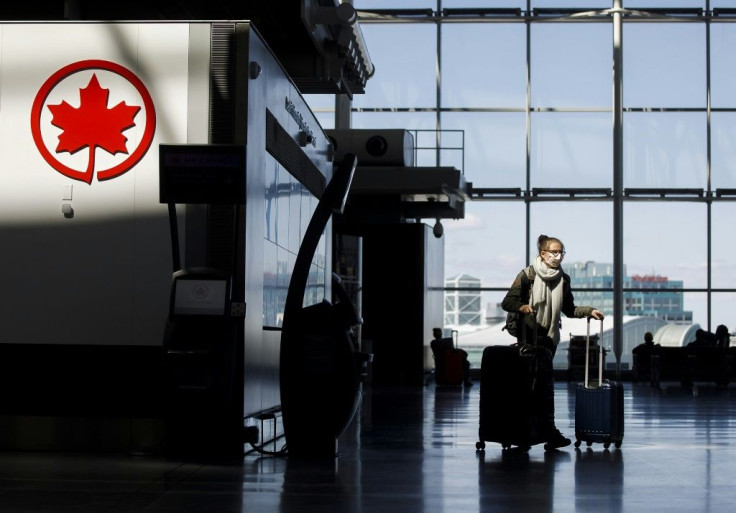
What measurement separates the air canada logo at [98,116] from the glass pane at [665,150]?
67.9ft

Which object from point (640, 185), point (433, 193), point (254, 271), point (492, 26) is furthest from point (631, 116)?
point (254, 271)

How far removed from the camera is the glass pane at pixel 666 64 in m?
28.1

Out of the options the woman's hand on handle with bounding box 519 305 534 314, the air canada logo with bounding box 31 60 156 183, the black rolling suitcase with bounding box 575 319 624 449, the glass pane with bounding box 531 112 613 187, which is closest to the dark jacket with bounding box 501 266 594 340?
the woman's hand on handle with bounding box 519 305 534 314

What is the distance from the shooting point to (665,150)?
92.3 ft

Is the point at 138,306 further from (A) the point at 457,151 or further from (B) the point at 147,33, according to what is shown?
(A) the point at 457,151

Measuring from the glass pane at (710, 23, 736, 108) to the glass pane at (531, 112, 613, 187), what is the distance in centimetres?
245

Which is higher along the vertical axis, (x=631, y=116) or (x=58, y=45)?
(x=631, y=116)

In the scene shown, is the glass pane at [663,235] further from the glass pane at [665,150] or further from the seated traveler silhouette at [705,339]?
the seated traveler silhouette at [705,339]

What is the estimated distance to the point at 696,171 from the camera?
2803 centimetres

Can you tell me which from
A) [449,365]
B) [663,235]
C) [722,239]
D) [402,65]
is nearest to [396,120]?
[402,65]

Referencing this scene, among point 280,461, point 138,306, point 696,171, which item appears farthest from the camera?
point 696,171

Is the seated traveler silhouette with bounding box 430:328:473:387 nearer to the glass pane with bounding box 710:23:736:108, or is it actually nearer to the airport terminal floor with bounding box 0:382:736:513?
the glass pane with bounding box 710:23:736:108

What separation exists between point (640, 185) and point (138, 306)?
20.9 meters

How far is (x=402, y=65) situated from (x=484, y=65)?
185 cm
